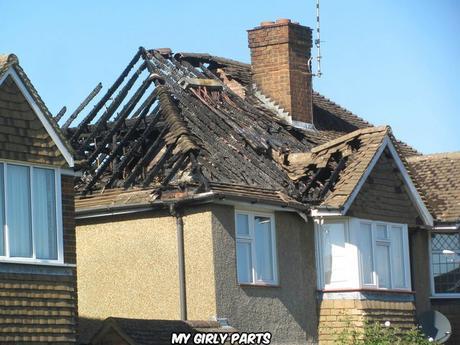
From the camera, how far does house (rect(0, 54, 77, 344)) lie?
2016cm

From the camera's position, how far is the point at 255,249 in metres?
26.7

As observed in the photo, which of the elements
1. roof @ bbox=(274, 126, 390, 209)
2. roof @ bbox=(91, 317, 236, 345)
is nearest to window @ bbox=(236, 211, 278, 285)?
roof @ bbox=(274, 126, 390, 209)

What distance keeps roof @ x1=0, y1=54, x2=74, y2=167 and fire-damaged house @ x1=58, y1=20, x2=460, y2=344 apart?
3.22 ft

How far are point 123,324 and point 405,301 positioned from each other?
9.25m

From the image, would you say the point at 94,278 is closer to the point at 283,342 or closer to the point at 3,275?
the point at 283,342

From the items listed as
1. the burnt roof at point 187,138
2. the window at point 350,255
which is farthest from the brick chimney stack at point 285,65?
the window at point 350,255

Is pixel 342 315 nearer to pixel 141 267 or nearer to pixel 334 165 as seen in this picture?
pixel 334 165

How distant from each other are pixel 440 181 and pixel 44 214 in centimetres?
1467

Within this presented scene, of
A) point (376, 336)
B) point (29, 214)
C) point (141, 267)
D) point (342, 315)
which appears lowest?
point (376, 336)

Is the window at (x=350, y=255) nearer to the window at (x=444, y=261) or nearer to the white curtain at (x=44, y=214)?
the window at (x=444, y=261)

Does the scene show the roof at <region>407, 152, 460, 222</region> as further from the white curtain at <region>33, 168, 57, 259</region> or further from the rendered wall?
the white curtain at <region>33, 168, 57, 259</region>

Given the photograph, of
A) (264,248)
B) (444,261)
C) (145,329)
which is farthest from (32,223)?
(444,261)

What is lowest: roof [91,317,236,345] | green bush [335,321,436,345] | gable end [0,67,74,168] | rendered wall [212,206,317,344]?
green bush [335,321,436,345]

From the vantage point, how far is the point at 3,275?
20.0 metres
